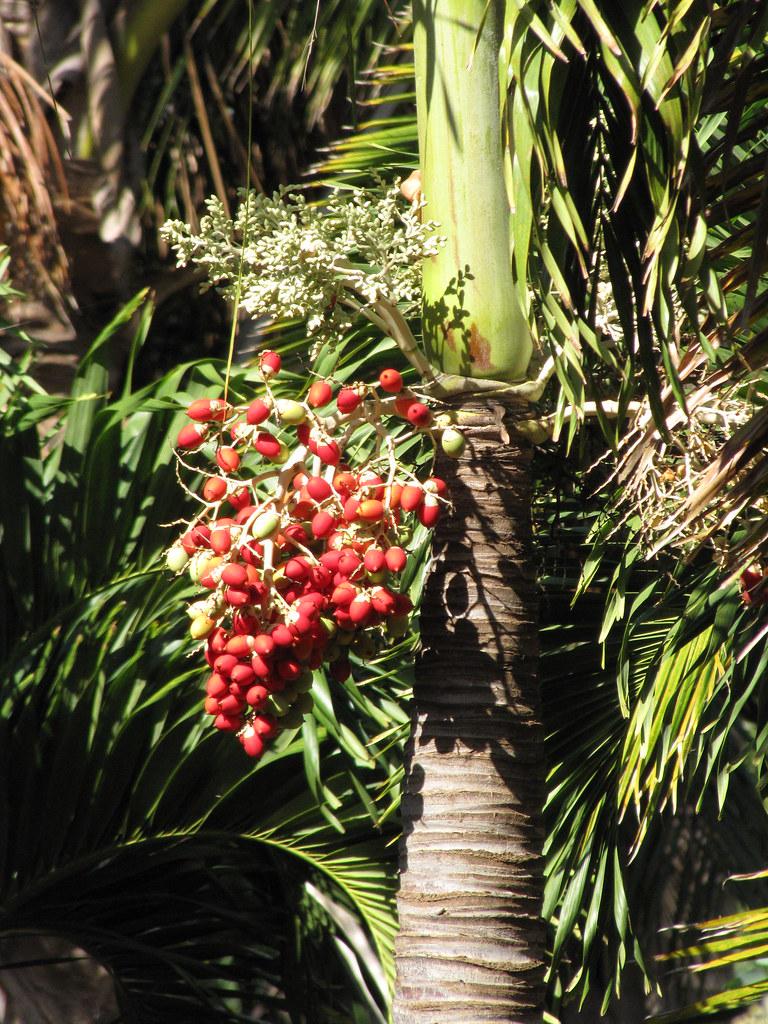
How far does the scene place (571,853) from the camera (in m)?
2.29

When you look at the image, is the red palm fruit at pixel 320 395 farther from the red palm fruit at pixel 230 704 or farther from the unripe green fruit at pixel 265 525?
the red palm fruit at pixel 230 704

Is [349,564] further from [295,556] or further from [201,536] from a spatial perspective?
[201,536]

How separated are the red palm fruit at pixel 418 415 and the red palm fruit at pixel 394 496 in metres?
0.10

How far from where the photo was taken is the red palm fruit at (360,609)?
136 cm

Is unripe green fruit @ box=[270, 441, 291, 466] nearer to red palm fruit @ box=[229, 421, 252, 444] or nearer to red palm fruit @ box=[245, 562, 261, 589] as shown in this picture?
red palm fruit @ box=[229, 421, 252, 444]

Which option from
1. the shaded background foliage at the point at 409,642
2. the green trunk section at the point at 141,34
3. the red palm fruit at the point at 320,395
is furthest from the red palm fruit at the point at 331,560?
the green trunk section at the point at 141,34

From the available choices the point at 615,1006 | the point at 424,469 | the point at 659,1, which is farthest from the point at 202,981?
the point at 659,1

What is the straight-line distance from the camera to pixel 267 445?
1.43m

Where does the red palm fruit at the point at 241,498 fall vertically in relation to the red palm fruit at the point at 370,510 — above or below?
below

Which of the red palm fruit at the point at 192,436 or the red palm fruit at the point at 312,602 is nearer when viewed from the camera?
the red palm fruit at the point at 312,602

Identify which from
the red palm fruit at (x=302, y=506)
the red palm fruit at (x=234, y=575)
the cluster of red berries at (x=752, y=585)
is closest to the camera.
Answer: the red palm fruit at (x=234, y=575)

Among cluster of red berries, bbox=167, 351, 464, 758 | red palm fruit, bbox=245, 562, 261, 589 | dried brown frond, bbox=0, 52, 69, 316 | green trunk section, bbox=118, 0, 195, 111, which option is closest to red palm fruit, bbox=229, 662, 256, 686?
cluster of red berries, bbox=167, 351, 464, 758

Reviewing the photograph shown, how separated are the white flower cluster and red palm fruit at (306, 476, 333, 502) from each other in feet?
0.85

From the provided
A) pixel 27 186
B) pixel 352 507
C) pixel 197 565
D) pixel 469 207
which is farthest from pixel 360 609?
pixel 27 186
